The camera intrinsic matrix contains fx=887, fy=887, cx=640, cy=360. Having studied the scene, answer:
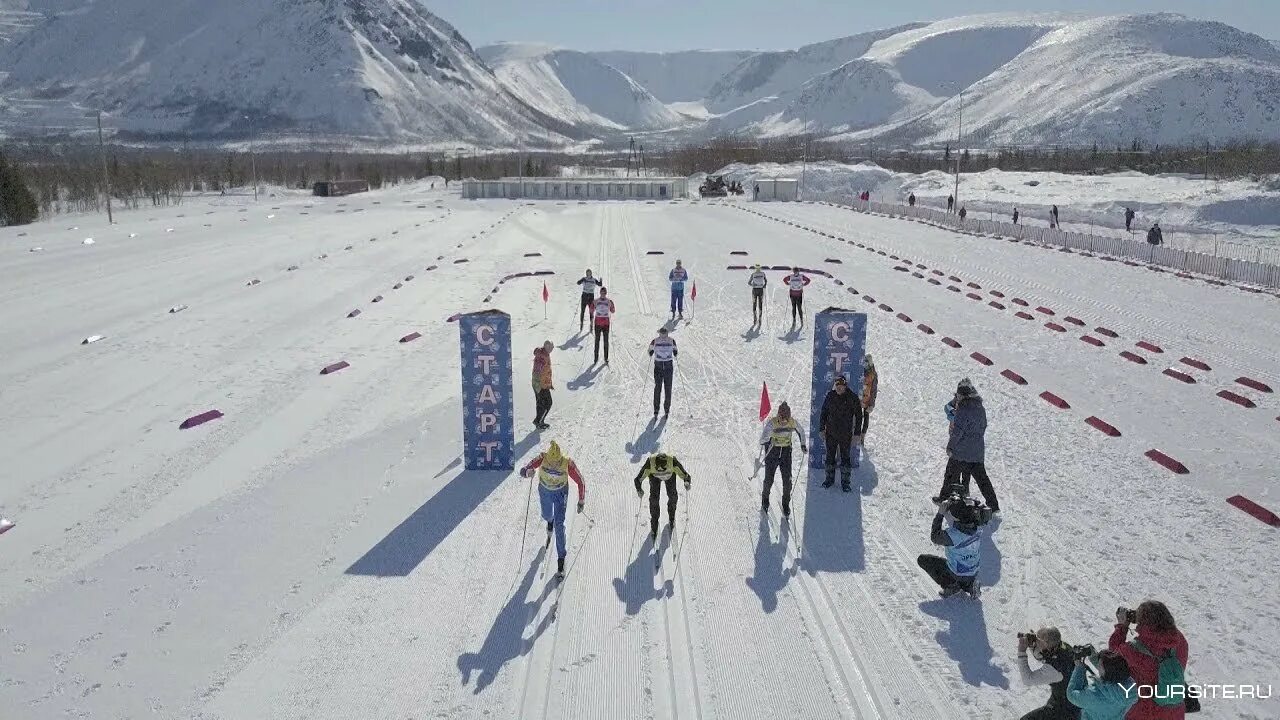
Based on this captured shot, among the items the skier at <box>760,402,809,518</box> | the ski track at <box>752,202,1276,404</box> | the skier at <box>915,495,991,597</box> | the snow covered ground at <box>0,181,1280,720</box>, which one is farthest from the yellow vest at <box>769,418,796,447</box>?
the ski track at <box>752,202,1276,404</box>

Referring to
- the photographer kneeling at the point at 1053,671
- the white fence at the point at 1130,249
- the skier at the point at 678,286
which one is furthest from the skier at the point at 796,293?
the white fence at the point at 1130,249

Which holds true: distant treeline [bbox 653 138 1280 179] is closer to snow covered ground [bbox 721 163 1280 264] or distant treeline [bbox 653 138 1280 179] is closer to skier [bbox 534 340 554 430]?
snow covered ground [bbox 721 163 1280 264]

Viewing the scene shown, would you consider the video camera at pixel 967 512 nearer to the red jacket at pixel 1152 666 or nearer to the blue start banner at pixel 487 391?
the red jacket at pixel 1152 666

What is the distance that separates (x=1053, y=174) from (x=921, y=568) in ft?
257

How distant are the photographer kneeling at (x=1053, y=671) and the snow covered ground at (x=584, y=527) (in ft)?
2.55

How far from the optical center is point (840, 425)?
10.7 metres

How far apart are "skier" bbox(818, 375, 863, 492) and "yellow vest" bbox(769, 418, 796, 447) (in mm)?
775

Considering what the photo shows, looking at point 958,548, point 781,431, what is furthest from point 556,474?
point 958,548

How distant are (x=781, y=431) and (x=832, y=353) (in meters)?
2.12

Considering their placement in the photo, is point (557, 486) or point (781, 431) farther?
point (781, 431)

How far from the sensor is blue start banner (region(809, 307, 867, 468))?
38.4 ft

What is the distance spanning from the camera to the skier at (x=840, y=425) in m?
10.6

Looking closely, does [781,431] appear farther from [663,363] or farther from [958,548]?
[663,363]

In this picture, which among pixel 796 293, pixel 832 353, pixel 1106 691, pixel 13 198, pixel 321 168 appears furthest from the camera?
pixel 321 168
